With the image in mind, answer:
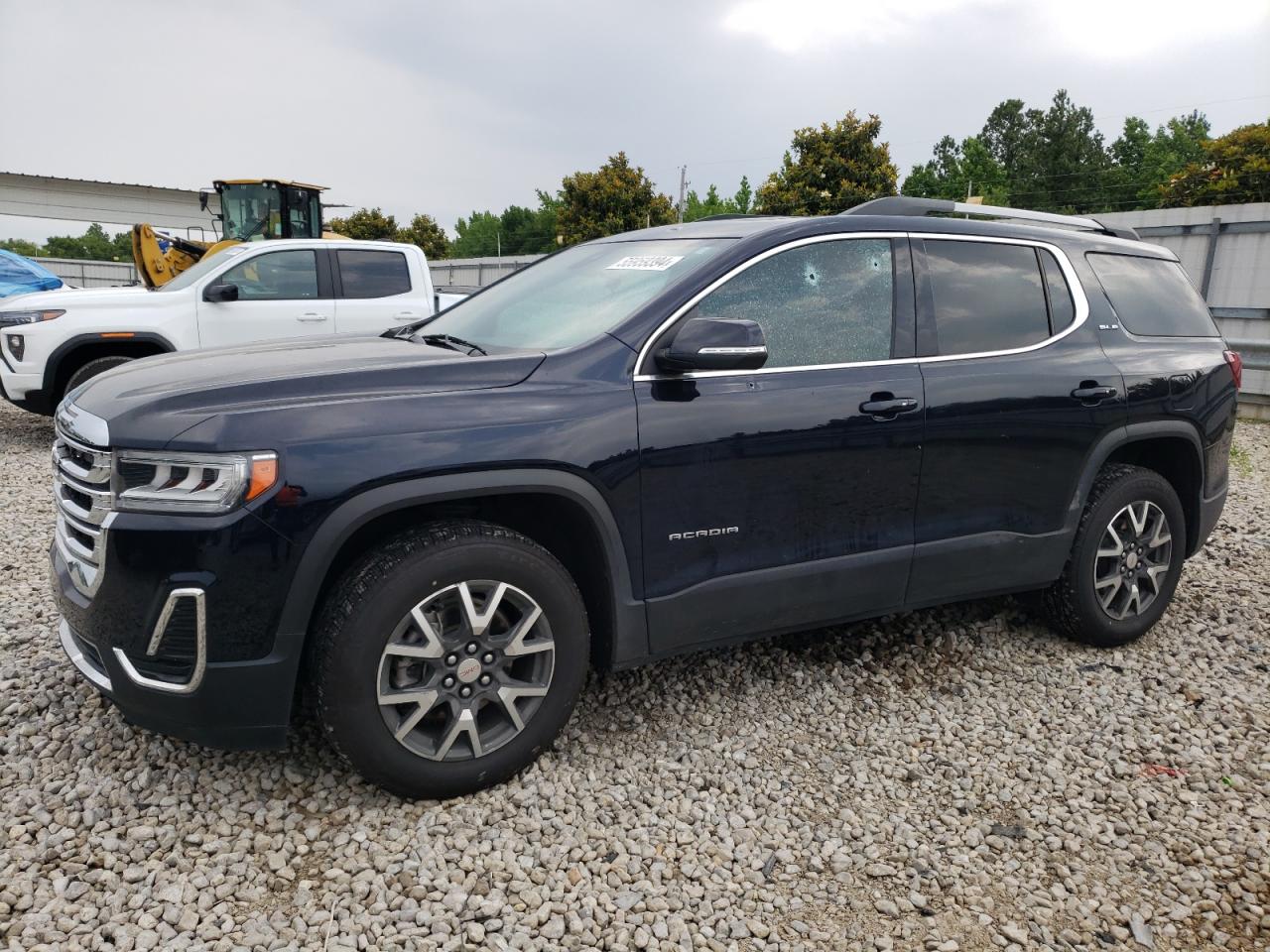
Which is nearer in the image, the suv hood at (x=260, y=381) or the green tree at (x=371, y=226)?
the suv hood at (x=260, y=381)

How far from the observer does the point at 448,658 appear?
8.63 feet

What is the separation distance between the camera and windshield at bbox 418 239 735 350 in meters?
3.11

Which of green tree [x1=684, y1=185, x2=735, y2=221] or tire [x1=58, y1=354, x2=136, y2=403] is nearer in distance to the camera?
tire [x1=58, y1=354, x2=136, y2=403]

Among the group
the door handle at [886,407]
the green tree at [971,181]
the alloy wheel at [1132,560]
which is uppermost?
the green tree at [971,181]

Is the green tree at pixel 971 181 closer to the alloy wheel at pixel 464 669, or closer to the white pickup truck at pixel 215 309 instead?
the white pickup truck at pixel 215 309

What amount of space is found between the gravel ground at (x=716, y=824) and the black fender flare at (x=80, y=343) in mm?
4678

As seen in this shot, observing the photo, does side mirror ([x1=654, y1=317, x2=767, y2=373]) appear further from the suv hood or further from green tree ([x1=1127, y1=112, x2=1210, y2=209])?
green tree ([x1=1127, y1=112, x2=1210, y2=209])

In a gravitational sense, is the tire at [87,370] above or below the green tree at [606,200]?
below

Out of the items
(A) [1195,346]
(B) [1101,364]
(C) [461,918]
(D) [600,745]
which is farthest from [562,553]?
(A) [1195,346]

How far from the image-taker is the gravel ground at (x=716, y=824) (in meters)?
2.34

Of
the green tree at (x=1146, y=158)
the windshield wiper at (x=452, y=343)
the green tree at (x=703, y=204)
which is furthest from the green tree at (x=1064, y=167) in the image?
the windshield wiper at (x=452, y=343)

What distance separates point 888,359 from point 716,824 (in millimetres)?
1750

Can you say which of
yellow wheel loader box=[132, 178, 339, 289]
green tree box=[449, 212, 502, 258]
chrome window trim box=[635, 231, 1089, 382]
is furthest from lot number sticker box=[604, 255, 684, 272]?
green tree box=[449, 212, 502, 258]

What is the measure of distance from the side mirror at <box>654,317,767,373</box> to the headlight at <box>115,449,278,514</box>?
121 cm
